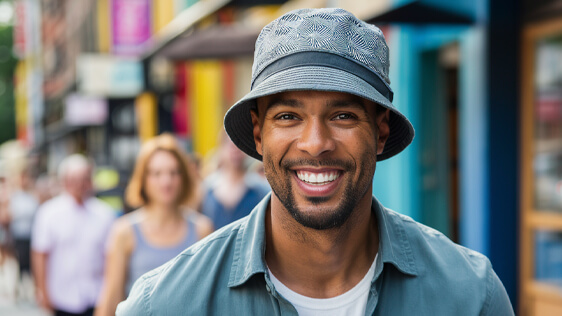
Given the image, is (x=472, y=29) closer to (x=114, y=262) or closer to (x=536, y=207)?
(x=536, y=207)

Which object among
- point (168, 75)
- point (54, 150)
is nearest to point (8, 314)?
point (168, 75)

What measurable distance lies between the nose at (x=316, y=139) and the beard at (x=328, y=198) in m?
0.04

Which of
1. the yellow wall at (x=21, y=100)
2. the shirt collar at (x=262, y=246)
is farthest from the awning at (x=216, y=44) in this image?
the yellow wall at (x=21, y=100)

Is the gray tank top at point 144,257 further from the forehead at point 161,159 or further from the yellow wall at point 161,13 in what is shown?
the yellow wall at point 161,13

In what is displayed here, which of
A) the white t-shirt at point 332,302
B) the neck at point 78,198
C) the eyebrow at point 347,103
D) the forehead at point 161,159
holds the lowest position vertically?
the neck at point 78,198

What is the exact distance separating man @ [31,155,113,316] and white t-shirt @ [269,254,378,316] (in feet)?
14.1

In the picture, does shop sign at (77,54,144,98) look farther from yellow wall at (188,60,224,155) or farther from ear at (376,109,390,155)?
ear at (376,109,390,155)

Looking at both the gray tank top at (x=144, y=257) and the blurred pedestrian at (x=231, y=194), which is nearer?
the gray tank top at (x=144, y=257)

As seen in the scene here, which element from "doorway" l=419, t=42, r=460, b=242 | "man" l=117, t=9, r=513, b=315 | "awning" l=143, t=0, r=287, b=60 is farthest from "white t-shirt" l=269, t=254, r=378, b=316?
"doorway" l=419, t=42, r=460, b=242

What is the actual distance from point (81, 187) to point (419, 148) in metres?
3.64

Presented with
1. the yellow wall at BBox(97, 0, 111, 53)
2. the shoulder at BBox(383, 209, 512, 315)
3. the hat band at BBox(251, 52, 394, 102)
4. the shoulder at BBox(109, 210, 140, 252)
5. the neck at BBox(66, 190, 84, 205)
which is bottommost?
the shoulder at BBox(109, 210, 140, 252)

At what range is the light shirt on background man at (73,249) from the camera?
19.9 ft

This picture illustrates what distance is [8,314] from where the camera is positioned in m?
10.4

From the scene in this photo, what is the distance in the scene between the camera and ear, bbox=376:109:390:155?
227 centimetres
